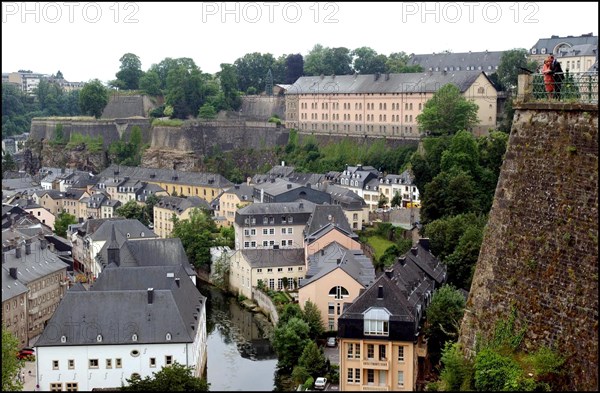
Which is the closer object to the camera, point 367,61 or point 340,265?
point 340,265

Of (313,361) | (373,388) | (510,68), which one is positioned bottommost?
(313,361)

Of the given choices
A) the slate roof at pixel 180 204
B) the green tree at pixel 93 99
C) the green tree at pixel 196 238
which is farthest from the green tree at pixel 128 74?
the green tree at pixel 196 238

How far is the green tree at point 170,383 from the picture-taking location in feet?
71.2

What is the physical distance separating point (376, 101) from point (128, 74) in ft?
129

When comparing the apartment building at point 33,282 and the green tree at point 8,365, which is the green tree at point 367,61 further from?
the green tree at point 8,365

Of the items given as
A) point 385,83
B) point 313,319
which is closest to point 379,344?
point 313,319

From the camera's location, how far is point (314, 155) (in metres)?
65.8

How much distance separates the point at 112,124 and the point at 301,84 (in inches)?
850

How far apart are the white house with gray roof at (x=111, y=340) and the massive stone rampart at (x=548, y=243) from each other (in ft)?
51.2

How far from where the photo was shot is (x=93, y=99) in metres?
83.9

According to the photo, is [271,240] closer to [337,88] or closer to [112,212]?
[112,212]

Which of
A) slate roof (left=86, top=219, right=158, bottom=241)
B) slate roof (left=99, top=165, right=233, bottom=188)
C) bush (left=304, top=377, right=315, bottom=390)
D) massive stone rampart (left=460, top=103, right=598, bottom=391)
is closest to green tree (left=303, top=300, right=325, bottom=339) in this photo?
bush (left=304, top=377, right=315, bottom=390)

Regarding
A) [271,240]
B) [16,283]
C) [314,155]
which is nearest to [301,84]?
[314,155]

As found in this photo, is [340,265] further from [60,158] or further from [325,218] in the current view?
[60,158]
